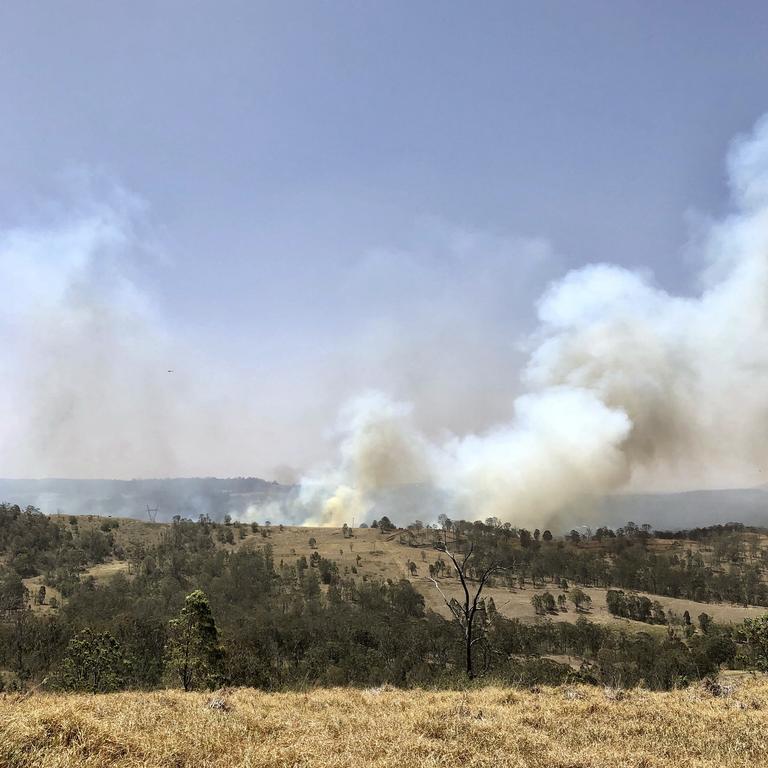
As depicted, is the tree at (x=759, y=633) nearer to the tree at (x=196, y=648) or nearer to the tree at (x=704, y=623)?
the tree at (x=196, y=648)

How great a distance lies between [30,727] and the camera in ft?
35.0

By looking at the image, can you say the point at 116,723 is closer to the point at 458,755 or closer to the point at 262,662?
the point at 458,755

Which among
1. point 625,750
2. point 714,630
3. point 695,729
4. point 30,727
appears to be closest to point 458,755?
point 625,750

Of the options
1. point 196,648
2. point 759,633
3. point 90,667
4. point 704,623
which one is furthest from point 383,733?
point 704,623

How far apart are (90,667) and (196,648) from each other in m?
21.0

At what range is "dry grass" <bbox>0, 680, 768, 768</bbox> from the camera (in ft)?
35.2

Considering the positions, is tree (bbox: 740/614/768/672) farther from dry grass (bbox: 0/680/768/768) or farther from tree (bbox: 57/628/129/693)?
tree (bbox: 57/628/129/693)

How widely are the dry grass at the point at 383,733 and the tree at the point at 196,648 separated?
48298mm

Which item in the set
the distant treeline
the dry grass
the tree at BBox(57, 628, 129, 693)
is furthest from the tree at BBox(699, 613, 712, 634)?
the dry grass

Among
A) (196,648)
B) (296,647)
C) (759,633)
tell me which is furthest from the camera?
(296,647)

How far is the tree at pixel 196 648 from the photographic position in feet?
200

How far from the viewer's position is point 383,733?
13766mm

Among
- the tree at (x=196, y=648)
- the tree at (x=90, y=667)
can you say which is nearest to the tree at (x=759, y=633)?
the tree at (x=196, y=648)

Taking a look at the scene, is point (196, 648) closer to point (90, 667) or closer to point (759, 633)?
point (90, 667)
